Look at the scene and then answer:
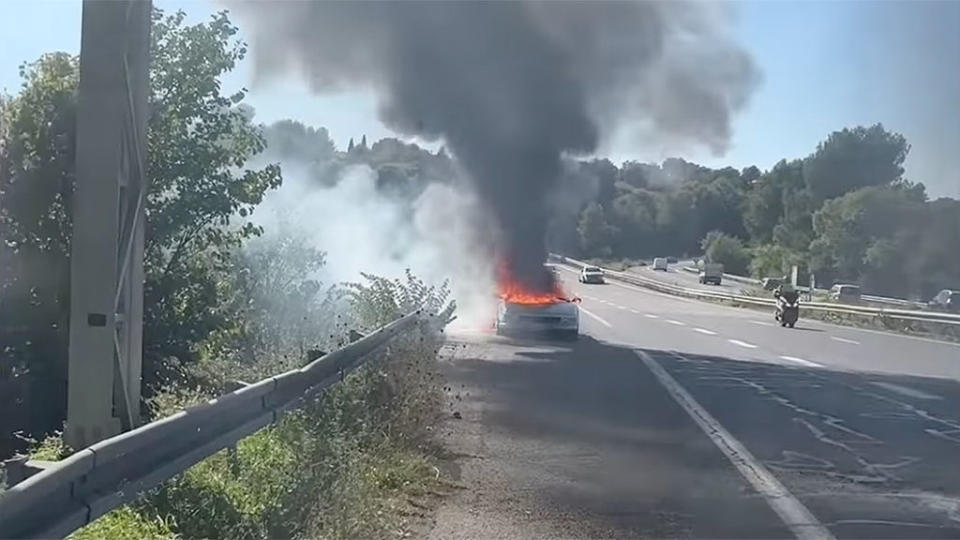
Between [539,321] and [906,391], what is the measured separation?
1044cm

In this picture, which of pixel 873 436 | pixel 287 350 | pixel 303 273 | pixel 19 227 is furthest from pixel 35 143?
pixel 873 436

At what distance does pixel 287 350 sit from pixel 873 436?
240 inches

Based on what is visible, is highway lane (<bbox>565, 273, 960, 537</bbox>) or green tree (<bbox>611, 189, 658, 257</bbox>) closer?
highway lane (<bbox>565, 273, 960, 537</bbox>)

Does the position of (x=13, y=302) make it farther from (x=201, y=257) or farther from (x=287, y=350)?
(x=287, y=350)

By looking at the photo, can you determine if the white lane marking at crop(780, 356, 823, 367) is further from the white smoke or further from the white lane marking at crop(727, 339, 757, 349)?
the white smoke

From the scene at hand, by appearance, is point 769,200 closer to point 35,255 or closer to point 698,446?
point 698,446

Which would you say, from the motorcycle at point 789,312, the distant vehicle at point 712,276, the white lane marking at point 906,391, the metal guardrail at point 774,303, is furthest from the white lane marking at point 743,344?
the distant vehicle at point 712,276

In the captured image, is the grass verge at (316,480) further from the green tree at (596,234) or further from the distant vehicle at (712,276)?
the distant vehicle at (712,276)

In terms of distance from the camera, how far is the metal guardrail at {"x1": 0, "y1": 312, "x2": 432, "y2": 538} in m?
3.67

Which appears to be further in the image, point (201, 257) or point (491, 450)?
point (201, 257)

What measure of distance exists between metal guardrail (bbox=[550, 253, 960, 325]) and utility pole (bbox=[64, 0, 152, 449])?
26688 mm

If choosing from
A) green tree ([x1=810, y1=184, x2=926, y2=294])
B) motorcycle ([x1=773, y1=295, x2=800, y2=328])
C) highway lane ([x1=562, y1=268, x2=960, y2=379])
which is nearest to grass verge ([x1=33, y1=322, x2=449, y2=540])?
highway lane ([x1=562, y1=268, x2=960, y2=379])

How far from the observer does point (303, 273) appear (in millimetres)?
17297

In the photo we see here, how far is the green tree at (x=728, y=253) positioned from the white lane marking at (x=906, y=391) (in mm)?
80680
